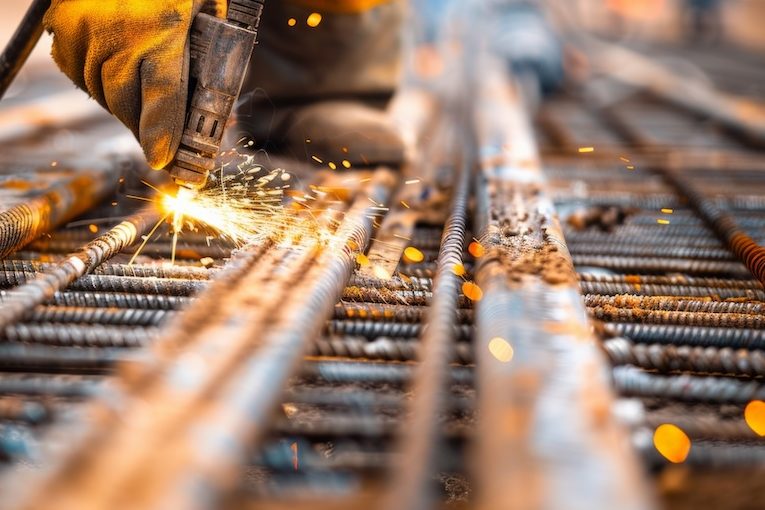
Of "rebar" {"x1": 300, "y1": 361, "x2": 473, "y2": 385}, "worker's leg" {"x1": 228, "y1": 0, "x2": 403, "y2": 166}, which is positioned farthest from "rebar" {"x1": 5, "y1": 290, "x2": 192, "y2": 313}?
"worker's leg" {"x1": 228, "y1": 0, "x2": 403, "y2": 166}

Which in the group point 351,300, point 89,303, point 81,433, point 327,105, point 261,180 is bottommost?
point 81,433

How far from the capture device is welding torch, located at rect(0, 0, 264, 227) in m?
1.55

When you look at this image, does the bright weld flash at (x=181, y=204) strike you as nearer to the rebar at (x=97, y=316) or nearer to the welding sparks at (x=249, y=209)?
the welding sparks at (x=249, y=209)

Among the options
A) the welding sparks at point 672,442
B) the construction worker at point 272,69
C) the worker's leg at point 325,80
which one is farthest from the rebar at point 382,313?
the worker's leg at point 325,80

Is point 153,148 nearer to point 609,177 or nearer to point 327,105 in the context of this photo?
point 327,105

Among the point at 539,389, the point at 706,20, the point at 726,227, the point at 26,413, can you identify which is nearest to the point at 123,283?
the point at 26,413

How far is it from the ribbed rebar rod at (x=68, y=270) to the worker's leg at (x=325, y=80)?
820 millimetres

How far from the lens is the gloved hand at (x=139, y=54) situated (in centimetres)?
159

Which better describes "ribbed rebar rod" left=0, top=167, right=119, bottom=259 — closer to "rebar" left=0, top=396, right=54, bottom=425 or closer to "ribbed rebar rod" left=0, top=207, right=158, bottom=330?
"ribbed rebar rod" left=0, top=207, right=158, bottom=330

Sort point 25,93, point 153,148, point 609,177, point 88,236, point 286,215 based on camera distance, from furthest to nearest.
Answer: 1. point 25,93
2. point 609,177
3. point 88,236
4. point 286,215
5. point 153,148

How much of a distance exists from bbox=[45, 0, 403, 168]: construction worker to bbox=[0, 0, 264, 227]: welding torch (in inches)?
1.0

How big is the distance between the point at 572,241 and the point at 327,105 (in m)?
1.09

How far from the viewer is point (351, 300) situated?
1.55 m

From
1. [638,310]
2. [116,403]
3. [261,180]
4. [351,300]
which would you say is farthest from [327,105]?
[116,403]
